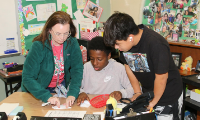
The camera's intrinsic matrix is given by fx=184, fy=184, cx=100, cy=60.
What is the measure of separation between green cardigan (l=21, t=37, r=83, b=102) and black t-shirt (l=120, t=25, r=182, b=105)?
42 cm

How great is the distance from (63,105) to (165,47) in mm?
825

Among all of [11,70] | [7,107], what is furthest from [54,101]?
[11,70]

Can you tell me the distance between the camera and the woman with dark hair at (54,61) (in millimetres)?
1357

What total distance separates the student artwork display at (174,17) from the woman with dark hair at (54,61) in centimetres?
150

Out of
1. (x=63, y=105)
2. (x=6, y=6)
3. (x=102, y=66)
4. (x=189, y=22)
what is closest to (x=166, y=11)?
(x=189, y=22)

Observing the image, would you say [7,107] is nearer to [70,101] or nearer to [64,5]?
[70,101]

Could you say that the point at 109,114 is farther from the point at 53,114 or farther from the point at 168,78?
the point at 168,78

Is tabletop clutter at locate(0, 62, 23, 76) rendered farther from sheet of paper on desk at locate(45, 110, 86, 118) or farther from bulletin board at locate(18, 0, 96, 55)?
sheet of paper on desk at locate(45, 110, 86, 118)

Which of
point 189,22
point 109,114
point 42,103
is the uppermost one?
point 189,22

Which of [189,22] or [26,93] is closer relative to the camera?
[26,93]

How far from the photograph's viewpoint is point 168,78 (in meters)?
1.30

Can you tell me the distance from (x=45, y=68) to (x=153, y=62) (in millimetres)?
814

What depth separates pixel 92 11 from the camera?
3445 mm

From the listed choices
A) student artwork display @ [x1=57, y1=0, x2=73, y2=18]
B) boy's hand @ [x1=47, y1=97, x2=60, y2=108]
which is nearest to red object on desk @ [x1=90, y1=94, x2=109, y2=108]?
boy's hand @ [x1=47, y1=97, x2=60, y2=108]
